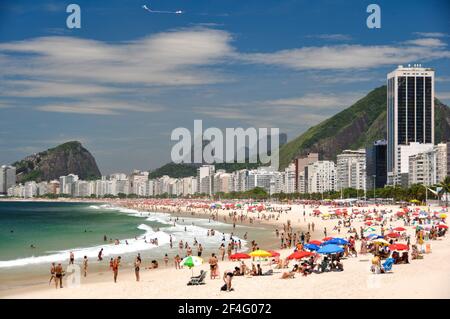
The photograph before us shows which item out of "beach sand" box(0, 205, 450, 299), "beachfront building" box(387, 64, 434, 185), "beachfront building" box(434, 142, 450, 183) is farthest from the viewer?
"beachfront building" box(387, 64, 434, 185)

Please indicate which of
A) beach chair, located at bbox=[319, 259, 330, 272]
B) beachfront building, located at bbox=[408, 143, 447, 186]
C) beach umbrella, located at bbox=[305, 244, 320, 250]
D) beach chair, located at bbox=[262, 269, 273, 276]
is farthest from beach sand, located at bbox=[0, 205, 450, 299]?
beachfront building, located at bbox=[408, 143, 447, 186]

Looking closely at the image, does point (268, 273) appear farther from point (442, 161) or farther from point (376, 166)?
point (376, 166)

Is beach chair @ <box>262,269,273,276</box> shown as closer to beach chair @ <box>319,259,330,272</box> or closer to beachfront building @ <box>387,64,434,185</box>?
beach chair @ <box>319,259,330,272</box>

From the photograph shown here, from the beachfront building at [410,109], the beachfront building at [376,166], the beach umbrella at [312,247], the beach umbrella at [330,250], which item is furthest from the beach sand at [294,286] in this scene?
the beachfront building at [410,109]

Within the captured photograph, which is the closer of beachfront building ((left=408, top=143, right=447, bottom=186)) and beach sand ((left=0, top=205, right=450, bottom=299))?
beach sand ((left=0, top=205, right=450, bottom=299))

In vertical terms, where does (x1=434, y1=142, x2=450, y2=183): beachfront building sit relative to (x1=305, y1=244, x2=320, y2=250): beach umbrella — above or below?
above

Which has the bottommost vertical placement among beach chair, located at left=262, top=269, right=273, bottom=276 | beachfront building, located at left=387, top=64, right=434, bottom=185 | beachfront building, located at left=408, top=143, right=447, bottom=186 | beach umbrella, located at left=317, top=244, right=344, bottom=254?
beach chair, located at left=262, top=269, right=273, bottom=276
